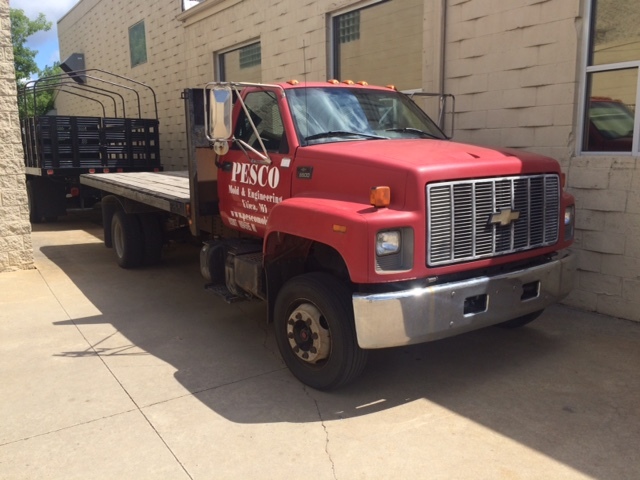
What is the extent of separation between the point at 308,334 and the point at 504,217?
162cm

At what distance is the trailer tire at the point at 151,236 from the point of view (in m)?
7.96

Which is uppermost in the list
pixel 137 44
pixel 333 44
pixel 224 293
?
pixel 137 44

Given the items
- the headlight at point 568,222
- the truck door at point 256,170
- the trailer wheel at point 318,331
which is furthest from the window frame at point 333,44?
the trailer wheel at point 318,331

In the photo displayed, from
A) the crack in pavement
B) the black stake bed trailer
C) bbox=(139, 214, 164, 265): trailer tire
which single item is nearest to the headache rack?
the black stake bed trailer

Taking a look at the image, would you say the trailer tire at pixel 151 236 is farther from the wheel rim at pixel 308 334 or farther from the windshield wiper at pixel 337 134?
the wheel rim at pixel 308 334

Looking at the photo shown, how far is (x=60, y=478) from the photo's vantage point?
3.13 meters

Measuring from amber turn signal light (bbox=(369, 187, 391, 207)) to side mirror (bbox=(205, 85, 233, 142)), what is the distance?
1.43 meters

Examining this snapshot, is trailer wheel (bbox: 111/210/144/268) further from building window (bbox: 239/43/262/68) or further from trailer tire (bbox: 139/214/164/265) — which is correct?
building window (bbox: 239/43/262/68)

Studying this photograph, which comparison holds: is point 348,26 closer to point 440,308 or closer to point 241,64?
point 241,64

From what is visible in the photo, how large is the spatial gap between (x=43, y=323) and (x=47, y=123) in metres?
6.79

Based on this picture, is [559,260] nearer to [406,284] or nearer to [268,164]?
[406,284]

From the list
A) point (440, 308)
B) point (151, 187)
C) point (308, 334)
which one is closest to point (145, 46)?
point (151, 187)

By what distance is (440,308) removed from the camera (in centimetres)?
368

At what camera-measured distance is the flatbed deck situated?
602 cm
